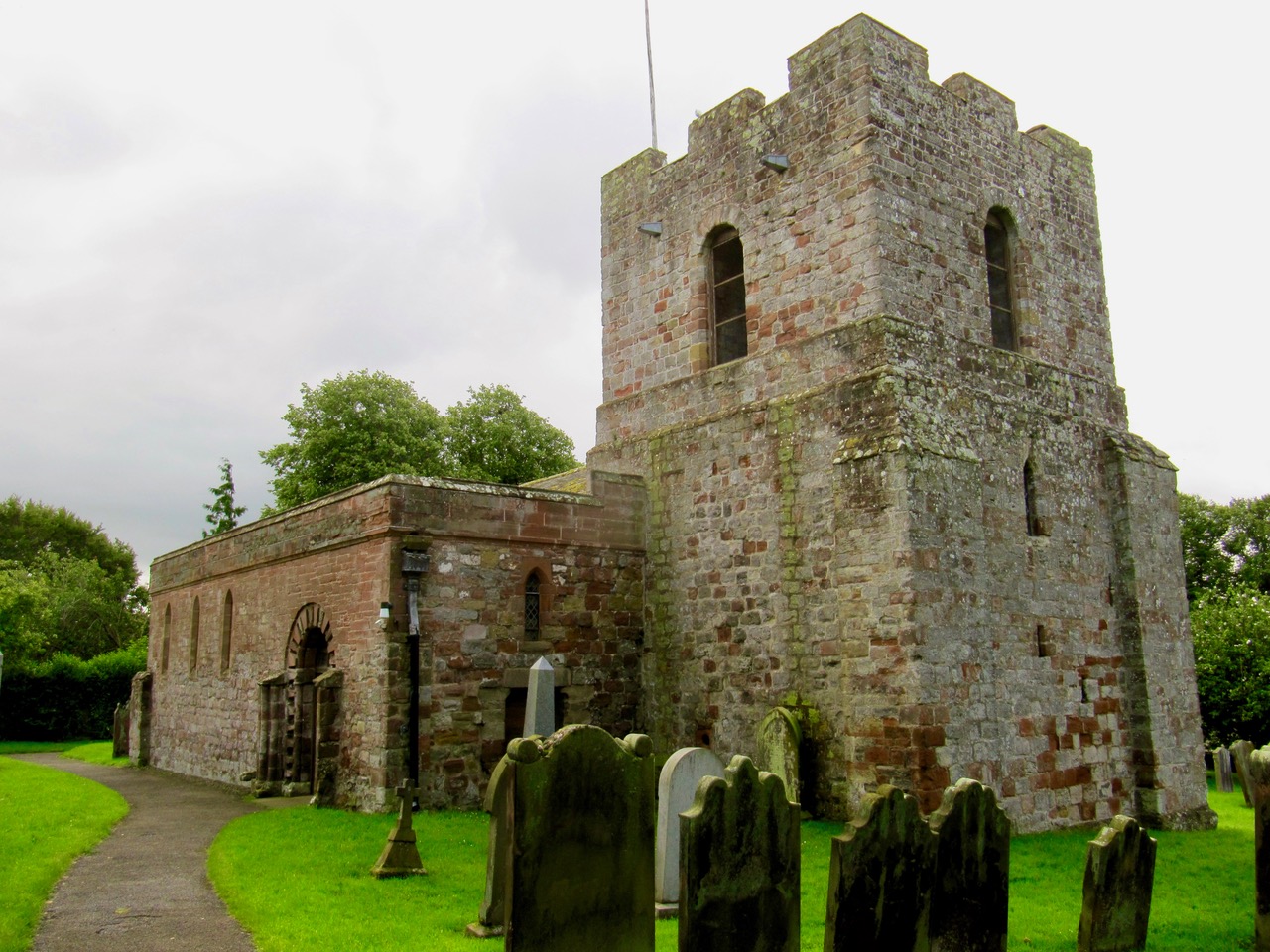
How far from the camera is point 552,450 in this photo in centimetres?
3928

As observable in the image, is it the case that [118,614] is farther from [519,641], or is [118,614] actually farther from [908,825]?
[908,825]

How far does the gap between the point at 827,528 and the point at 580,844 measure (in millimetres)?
7593

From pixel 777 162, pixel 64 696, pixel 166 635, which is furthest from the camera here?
pixel 64 696

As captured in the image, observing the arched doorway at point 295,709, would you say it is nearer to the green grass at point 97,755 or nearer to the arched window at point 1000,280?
the green grass at point 97,755

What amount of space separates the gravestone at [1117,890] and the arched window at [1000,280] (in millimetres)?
9157

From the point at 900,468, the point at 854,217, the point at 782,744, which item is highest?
the point at 854,217

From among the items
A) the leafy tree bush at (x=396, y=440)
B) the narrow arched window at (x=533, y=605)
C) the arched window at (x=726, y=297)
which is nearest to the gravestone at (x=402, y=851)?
the narrow arched window at (x=533, y=605)

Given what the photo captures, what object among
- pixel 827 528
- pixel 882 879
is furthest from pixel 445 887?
pixel 827 528

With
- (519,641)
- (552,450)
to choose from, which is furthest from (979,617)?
(552,450)

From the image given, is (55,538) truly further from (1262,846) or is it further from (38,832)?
(1262,846)

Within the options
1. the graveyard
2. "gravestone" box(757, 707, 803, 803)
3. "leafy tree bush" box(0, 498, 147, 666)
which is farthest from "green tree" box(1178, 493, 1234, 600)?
"leafy tree bush" box(0, 498, 147, 666)

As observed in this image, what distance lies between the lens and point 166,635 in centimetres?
2341

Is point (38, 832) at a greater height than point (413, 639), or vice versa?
point (413, 639)

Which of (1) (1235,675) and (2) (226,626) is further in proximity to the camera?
(1) (1235,675)
